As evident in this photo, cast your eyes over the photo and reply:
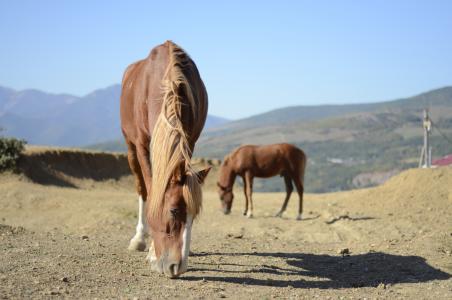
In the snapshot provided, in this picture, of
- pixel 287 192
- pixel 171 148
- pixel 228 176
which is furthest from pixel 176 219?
pixel 228 176

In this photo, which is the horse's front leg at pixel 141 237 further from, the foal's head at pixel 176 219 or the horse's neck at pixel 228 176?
the horse's neck at pixel 228 176

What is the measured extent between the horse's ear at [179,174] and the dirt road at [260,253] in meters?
1.10

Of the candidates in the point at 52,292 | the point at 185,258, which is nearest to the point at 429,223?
the point at 185,258

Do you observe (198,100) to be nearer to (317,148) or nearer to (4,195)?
(4,195)

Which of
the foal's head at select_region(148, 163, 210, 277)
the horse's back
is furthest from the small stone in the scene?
the foal's head at select_region(148, 163, 210, 277)

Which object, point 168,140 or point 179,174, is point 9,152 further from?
point 179,174

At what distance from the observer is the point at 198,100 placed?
6434 millimetres

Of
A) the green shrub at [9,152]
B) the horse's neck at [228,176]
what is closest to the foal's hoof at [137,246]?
the horse's neck at [228,176]

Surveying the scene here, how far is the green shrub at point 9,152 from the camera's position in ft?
60.6

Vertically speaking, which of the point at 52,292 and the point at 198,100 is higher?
the point at 198,100

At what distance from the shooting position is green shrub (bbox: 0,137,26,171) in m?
18.5

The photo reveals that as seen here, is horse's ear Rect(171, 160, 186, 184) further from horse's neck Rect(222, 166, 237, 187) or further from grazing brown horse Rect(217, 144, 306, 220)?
horse's neck Rect(222, 166, 237, 187)

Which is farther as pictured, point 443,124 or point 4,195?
point 443,124

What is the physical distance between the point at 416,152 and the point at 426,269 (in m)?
95.7
